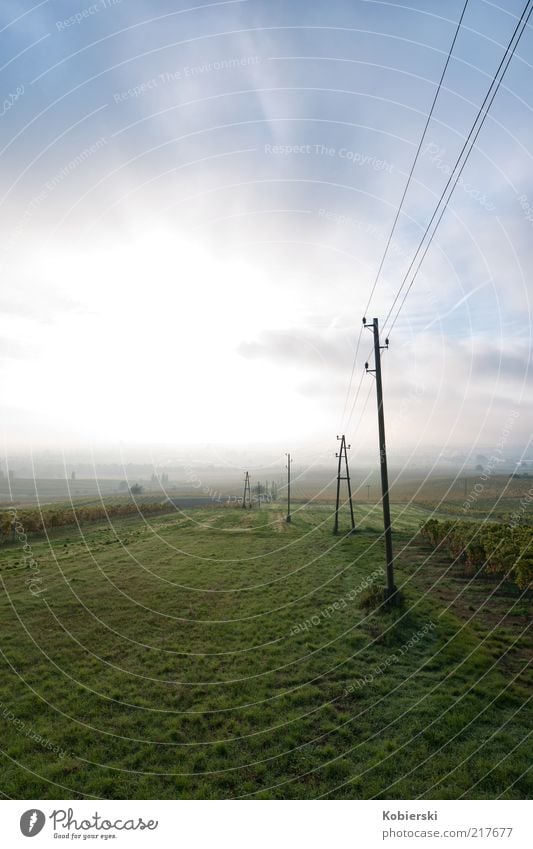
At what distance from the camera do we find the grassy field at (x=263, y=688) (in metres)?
7.72

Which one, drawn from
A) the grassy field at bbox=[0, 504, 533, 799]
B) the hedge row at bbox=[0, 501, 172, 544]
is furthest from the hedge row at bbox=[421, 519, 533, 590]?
the hedge row at bbox=[0, 501, 172, 544]

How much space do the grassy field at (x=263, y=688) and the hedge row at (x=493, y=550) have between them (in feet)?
4.54

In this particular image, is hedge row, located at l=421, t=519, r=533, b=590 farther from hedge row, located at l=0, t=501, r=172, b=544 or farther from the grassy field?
hedge row, located at l=0, t=501, r=172, b=544

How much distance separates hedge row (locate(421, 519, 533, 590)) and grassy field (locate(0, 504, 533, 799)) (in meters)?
1.38

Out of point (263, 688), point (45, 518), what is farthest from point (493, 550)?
point (45, 518)

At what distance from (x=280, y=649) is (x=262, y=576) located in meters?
9.99

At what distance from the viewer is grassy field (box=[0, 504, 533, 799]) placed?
304 inches

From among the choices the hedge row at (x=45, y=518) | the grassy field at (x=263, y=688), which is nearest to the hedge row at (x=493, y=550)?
the grassy field at (x=263, y=688)

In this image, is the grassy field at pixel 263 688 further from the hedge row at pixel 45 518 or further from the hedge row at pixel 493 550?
the hedge row at pixel 45 518

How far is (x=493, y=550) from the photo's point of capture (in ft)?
74.2

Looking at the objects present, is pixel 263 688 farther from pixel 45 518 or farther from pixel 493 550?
pixel 45 518

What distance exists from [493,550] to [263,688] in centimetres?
1759

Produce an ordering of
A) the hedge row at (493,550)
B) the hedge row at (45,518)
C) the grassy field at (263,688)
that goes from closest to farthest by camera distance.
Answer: the grassy field at (263,688) < the hedge row at (493,550) < the hedge row at (45,518)
